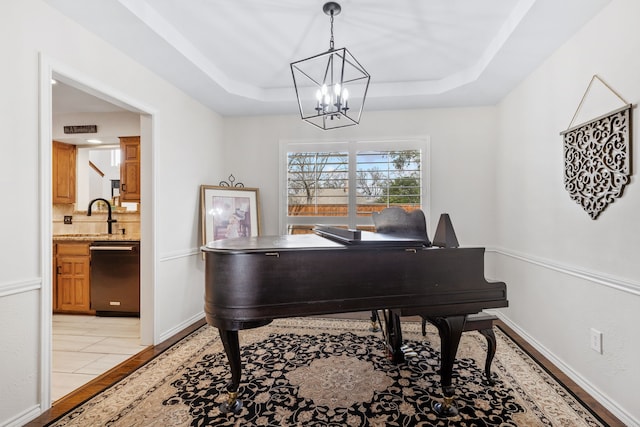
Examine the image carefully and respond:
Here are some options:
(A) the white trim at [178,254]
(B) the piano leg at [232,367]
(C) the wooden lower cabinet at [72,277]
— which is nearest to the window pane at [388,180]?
(A) the white trim at [178,254]

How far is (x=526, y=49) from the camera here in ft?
8.93

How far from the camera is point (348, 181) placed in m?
4.43

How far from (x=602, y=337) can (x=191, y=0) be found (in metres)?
3.47

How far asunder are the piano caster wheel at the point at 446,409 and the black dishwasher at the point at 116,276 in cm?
338

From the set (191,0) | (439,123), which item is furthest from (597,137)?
(191,0)

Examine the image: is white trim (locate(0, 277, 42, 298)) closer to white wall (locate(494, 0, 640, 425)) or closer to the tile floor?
the tile floor

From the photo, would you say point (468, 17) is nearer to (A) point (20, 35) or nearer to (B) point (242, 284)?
(B) point (242, 284)

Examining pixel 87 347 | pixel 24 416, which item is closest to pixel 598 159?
pixel 24 416

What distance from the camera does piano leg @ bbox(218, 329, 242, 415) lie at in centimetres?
199

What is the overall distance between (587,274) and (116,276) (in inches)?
176

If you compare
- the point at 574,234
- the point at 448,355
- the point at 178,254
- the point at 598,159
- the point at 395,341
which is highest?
the point at 598,159

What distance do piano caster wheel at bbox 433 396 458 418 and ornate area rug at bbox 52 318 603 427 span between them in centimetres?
3

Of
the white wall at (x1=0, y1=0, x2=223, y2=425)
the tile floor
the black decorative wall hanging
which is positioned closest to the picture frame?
the white wall at (x1=0, y1=0, x2=223, y2=425)

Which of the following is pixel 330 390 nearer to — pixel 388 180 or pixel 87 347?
pixel 87 347
